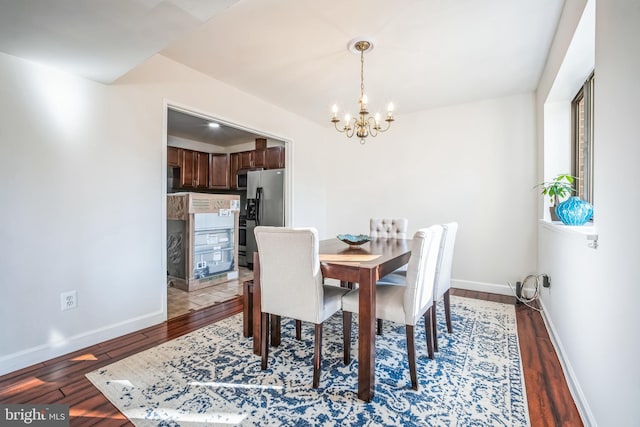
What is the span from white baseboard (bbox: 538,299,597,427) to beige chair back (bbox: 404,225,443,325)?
0.87m

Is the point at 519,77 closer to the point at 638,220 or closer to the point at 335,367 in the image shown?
the point at 638,220

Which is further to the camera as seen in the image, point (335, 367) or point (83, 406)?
point (335, 367)

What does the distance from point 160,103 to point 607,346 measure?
11.3ft

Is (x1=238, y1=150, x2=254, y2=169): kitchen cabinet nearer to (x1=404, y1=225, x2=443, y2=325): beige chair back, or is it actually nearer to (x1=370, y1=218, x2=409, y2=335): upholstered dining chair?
(x1=370, y1=218, x2=409, y2=335): upholstered dining chair

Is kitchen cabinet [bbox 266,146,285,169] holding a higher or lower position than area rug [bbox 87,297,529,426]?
higher

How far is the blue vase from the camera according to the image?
191cm

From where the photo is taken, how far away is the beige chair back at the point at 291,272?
5.50 ft

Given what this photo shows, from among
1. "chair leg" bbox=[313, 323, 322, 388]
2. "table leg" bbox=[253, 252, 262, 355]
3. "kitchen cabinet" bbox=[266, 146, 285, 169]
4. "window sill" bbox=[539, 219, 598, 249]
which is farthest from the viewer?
"kitchen cabinet" bbox=[266, 146, 285, 169]

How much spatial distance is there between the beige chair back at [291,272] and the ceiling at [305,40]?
4.18 ft

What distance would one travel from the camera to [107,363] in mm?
1979

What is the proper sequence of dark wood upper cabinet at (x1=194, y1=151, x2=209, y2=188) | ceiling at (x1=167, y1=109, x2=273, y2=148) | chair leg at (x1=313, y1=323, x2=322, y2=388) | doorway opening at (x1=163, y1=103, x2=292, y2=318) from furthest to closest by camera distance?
dark wood upper cabinet at (x1=194, y1=151, x2=209, y2=188), ceiling at (x1=167, y1=109, x2=273, y2=148), doorway opening at (x1=163, y1=103, x2=292, y2=318), chair leg at (x1=313, y1=323, x2=322, y2=388)

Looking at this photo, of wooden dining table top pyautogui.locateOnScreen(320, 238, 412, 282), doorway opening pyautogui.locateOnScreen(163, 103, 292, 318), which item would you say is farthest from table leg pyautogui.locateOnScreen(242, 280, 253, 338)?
doorway opening pyautogui.locateOnScreen(163, 103, 292, 318)

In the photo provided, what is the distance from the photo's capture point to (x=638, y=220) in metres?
0.95

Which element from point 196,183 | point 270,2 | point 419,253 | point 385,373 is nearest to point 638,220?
point 419,253
